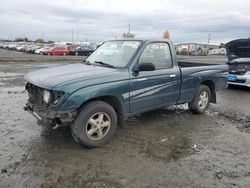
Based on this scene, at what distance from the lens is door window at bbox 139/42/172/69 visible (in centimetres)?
520

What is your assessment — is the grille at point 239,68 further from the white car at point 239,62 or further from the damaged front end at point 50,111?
the damaged front end at point 50,111

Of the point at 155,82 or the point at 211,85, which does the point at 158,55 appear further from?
the point at 211,85

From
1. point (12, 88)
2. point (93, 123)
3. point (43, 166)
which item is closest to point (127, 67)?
point (93, 123)

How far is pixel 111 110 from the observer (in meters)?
4.52

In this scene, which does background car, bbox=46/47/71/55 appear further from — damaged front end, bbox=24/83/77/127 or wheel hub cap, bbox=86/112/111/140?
wheel hub cap, bbox=86/112/111/140

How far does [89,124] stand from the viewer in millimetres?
4340

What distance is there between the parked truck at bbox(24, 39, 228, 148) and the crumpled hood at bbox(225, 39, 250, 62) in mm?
5860

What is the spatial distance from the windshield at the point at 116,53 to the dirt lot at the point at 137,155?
56.1 inches

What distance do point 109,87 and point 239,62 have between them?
7.85m

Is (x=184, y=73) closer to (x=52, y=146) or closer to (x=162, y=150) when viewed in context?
(x=162, y=150)

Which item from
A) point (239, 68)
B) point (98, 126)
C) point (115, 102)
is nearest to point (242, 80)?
point (239, 68)

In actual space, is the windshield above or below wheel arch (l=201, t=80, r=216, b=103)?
above

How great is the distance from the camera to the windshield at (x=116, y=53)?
5.04 metres

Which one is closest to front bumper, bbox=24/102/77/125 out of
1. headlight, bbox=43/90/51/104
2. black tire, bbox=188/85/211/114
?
headlight, bbox=43/90/51/104
